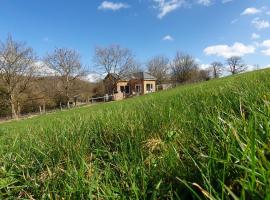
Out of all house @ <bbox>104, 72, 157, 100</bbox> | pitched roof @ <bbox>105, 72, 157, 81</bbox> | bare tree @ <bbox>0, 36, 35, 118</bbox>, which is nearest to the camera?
bare tree @ <bbox>0, 36, 35, 118</bbox>

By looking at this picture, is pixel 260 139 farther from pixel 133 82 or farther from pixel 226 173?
pixel 133 82

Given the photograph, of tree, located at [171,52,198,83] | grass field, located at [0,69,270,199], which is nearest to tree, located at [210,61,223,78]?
tree, located at [171,52,198,83]

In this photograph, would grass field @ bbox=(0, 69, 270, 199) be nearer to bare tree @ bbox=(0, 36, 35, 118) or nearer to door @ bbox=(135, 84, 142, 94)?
bare tree @ bbox=(0, 36, 35, 118)

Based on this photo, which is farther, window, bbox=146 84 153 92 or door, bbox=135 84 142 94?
window, bbox=146 84 153 92

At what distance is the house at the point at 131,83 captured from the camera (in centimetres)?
7938

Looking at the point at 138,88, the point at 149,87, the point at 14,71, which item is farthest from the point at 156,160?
the point at 149,87

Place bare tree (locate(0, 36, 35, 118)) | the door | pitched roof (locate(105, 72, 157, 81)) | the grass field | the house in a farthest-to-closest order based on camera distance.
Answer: the door < pitched roof (locate(105, 72, 157, 81)) < the house < bare tree (locate(0, 36, 35, 118)) < the grass field

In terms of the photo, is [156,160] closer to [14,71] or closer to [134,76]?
[14,71]

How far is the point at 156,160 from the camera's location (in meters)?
1.93

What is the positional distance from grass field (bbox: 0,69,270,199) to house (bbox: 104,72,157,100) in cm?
7652

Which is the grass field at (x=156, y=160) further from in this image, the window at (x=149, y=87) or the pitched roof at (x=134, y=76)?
the window at (x=149, y=87)

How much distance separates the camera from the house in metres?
79.4

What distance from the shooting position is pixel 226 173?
4.25ft

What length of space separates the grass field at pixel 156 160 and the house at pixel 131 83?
76.5 m
